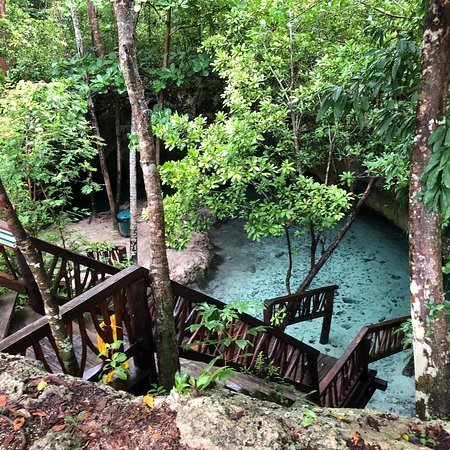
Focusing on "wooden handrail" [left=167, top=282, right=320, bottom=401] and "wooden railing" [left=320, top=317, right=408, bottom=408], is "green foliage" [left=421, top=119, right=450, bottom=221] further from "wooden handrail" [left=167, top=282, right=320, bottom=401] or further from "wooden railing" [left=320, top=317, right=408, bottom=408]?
"wooden railing" [left=320, top=317, right=408, bottom=408]

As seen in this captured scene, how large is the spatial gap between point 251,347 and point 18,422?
2.59m

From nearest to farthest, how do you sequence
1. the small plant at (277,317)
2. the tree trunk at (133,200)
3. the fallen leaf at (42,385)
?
1. the fallen leaf at (42,385)
2. the small plant at (277,317)
3. the tree trunk at (133,200)

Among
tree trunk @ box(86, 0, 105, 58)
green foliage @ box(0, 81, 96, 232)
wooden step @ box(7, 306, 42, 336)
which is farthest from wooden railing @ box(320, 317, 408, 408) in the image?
tree trunk @ box(86, 0, 105, 58)

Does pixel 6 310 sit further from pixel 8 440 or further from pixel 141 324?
pixel 8 440

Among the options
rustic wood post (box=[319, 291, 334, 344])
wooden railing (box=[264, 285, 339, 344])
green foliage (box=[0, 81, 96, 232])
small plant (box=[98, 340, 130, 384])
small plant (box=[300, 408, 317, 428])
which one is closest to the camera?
small plant (box=[300, 408, 317, 428])

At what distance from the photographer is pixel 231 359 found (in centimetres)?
370

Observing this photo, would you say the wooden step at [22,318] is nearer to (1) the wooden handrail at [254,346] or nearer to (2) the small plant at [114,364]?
(2) the small plant at [114,364]

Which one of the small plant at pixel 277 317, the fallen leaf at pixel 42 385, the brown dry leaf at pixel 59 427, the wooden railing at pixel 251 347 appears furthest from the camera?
the small plant at pixel 277 317

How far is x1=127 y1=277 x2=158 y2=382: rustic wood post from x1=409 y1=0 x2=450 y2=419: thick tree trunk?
2109mm

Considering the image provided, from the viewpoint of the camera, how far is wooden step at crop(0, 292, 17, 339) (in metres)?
3.26

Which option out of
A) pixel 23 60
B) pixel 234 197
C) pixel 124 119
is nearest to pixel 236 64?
pixel 234 197

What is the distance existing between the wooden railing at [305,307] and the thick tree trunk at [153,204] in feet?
10.5

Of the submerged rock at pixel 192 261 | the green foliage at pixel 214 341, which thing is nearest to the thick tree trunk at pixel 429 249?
the green foliage at pixel 214 341

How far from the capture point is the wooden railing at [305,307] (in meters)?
6.10
